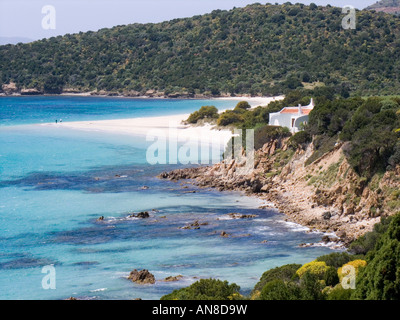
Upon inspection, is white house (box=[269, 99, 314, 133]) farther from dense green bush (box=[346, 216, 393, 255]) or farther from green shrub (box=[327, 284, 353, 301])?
green shrub (box=[327, 284, 353, 301])

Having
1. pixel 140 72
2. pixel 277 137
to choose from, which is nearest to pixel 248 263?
pixel 277 137

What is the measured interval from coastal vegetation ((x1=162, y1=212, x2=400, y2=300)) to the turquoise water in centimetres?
284

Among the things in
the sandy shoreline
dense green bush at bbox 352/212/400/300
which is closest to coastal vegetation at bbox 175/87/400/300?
dense green bush at bbox 352/212/400/300

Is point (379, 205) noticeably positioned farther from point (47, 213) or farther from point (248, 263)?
point (47, 213)

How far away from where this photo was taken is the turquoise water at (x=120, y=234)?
24281 millimetres

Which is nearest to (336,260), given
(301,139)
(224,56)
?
(301,139)

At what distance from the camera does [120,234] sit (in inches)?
1216

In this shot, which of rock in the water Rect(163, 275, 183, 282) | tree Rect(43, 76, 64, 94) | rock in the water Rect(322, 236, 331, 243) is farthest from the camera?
tree Rect(43, 76, 64, 94)

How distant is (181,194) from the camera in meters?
39.0

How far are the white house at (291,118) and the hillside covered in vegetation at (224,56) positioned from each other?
58899mm

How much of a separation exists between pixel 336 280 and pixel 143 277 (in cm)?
711

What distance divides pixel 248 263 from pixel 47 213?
48.5 ft

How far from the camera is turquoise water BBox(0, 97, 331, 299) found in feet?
79.7

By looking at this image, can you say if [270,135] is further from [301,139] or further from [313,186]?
[313,186]
